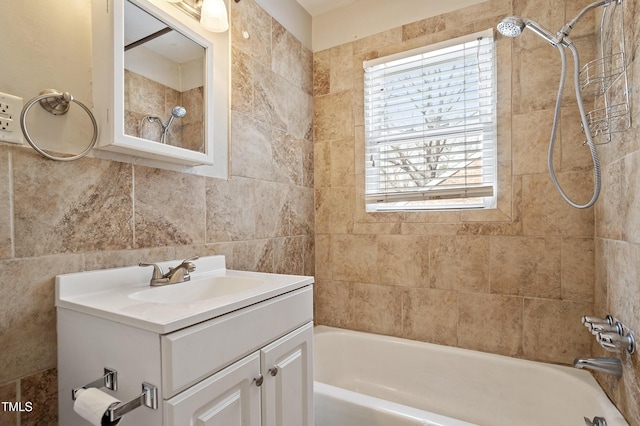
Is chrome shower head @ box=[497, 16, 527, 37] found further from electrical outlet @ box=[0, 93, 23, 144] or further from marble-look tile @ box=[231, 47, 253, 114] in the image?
electrical outlet @ box=[0, 93, 23, 144]

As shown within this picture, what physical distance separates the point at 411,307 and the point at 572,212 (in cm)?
98

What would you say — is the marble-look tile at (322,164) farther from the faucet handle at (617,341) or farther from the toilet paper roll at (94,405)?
the toilet paper roll at (94,405)

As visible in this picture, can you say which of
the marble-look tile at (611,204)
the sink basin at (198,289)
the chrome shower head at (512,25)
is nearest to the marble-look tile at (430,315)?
the marble-look tile at (611,204)

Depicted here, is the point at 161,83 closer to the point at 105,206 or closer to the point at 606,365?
the point at 105,206

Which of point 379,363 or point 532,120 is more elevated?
point 532,120

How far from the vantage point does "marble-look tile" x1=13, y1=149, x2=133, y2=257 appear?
89 cm

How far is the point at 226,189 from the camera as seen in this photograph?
5.12 feet

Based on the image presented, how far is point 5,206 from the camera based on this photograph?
854 mm

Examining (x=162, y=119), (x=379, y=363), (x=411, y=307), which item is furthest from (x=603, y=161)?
(x=162, y=119)

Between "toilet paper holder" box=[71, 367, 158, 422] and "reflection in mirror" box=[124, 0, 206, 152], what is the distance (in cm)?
75

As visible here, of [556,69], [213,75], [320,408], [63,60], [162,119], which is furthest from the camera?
[556,69]

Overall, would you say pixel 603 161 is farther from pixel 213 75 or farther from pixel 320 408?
pixel 213 75

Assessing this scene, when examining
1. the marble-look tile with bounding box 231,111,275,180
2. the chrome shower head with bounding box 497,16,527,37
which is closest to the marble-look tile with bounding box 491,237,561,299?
the chrome shower head with bounding box 497,16,527,37

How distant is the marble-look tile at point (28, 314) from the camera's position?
86cm
